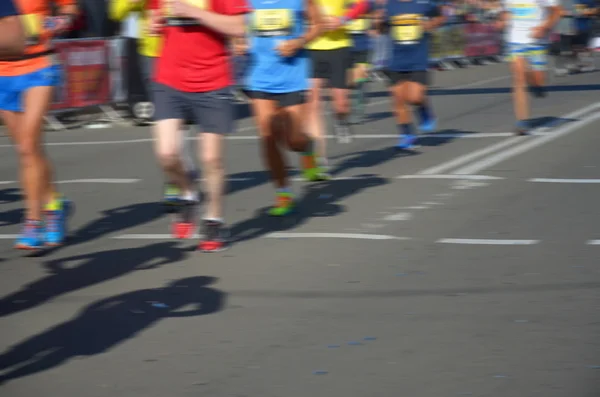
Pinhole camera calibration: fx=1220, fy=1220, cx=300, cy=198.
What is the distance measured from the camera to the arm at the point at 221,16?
7223 mm

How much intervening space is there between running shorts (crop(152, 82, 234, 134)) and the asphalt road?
810mm

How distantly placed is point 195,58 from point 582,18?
21.1 meters

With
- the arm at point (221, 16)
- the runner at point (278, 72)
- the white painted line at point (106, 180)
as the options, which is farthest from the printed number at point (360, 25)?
the arm at point (221, 16)

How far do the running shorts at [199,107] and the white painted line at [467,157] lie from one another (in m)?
3.61

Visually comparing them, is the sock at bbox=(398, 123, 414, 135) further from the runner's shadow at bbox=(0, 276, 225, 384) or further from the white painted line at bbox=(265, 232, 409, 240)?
the runner's shadow at bbox=(0, 276, 225, 384)

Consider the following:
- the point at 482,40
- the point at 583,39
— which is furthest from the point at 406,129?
the point at 482,40

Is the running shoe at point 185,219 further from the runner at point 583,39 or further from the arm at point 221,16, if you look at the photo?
the runner at point 583,39

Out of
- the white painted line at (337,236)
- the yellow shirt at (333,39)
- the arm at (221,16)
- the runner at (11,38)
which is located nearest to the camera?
the runner at (11,38)

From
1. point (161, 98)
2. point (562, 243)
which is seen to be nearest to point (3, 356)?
point (161, 98)

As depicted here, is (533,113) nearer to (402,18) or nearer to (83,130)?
(402,18)

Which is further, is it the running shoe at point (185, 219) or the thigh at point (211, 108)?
the running shoe at point (185, 219)

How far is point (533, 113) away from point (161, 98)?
937 centimetres

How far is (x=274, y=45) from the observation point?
28.0 feet

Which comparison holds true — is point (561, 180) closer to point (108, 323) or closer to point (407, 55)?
point (407, 55)
